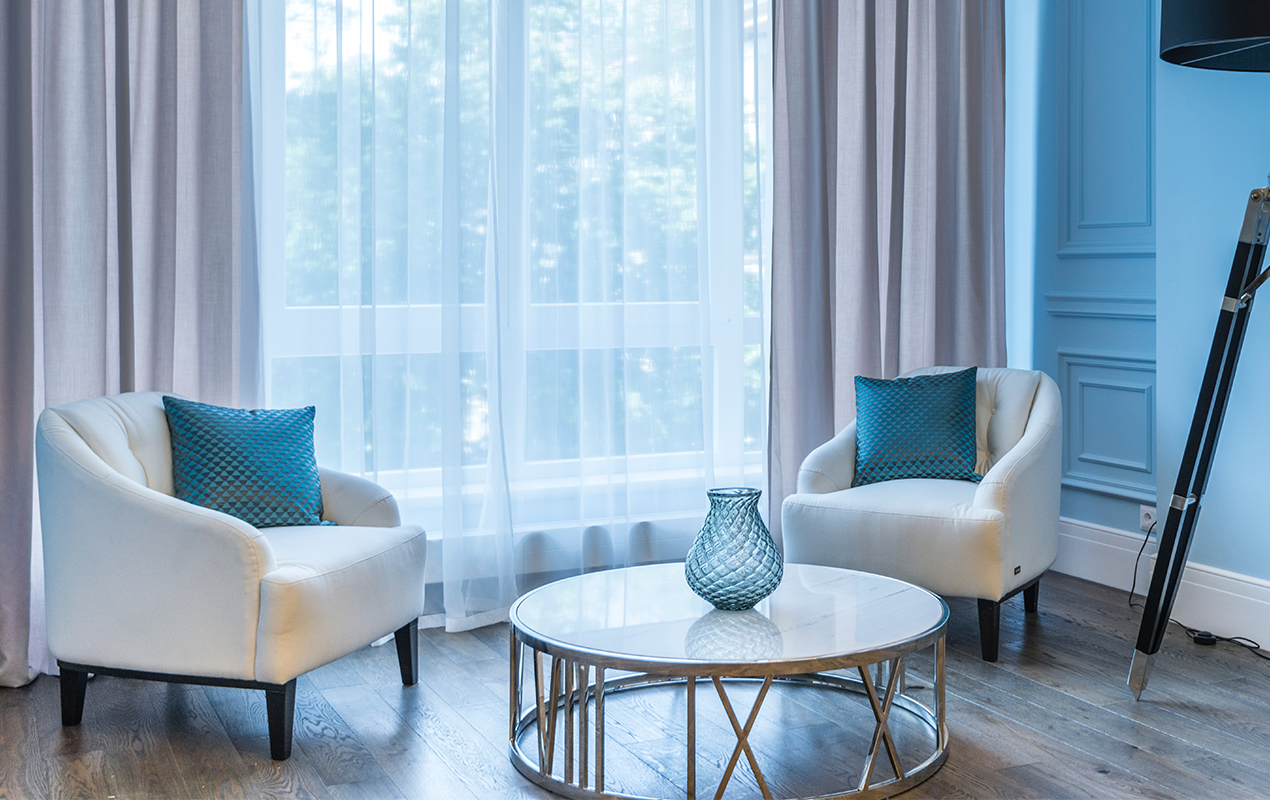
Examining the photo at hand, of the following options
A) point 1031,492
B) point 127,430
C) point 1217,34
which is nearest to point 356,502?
point 127,430

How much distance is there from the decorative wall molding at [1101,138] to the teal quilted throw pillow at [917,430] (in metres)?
0.85

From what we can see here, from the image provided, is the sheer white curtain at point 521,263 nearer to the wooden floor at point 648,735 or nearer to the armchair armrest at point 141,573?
the wooden floor at point 648,735

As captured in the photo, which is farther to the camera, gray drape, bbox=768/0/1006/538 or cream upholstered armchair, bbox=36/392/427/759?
gray drape, bbox=768/0/1006/538

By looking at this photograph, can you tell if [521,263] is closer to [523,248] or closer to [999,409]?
[523,248]

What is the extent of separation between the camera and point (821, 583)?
8.26 feet

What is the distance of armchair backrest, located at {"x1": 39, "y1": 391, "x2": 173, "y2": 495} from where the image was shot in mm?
2553

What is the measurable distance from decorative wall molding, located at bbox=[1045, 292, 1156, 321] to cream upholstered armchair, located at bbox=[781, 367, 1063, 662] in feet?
1.78

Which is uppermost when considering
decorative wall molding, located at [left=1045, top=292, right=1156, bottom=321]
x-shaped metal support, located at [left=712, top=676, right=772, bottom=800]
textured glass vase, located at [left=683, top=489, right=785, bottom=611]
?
decorative wall molding, located at [left=1045, top=292, right=1156, bottom=321]

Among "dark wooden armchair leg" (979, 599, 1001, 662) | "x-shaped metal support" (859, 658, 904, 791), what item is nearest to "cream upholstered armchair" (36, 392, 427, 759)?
"x-shaped metal support" (859, 658, 904, 791)

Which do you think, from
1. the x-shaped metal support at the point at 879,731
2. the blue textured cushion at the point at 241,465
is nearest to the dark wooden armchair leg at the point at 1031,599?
the x-shaped metal support at the point at 879,731

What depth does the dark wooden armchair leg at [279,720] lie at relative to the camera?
2.35 m

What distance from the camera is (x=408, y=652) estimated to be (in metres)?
2.85

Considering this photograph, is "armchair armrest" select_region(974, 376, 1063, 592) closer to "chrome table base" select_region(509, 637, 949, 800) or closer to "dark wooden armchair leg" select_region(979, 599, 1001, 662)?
"dark wooden armchair leg" select_region(979, 599, 1001, 662)

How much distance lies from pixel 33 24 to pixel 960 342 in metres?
3.15
